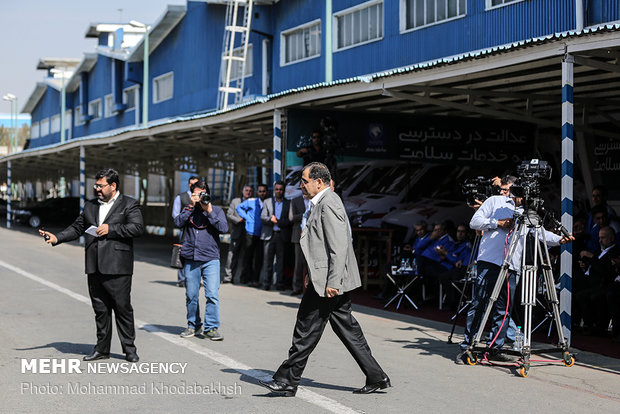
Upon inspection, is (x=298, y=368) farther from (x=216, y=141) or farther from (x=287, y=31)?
(x=287, y=31)

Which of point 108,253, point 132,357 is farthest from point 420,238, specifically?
point 108,253

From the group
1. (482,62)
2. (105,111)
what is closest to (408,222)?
(482,62)

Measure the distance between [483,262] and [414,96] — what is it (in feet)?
17.2

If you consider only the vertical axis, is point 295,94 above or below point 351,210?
above

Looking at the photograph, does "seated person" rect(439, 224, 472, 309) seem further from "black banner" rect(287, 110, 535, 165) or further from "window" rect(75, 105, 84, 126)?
"window" rect(75, 105, 84, 126)

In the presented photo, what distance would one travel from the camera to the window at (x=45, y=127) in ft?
212

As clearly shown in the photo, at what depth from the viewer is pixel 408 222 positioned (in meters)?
16.2

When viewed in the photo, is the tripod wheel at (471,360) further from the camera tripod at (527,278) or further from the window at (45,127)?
the window at (45,127)

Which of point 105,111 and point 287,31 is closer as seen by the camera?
point 287,31

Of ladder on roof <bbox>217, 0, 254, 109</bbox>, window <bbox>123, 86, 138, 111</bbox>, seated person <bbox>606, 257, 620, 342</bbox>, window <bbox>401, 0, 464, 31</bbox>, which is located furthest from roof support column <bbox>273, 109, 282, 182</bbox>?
window <bbox>123, 86, 138, 111</bbox>

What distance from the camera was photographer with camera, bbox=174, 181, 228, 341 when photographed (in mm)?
9547

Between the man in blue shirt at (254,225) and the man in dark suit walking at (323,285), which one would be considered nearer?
the man in dark suit walking at (323,285)

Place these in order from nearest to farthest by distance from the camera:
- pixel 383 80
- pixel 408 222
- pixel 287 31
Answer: pixel 383 80 → pixel 408 222 → pixel 287 31

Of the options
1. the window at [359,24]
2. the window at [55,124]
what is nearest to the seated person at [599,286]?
the window at [359,24]
